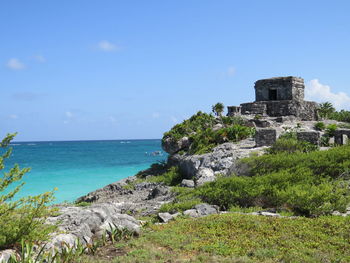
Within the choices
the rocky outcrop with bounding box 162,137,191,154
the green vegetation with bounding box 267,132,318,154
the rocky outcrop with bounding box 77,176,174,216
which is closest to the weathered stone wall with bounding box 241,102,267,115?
the rocky outcrop with bounding box 162,137,191,154

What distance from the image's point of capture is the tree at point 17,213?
7.01m

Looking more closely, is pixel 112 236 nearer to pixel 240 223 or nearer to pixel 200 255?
pixel 200 255

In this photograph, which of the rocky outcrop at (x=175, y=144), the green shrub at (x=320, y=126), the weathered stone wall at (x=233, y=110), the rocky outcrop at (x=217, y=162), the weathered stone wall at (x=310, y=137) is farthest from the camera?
the weathered stone wall at (x=233, y=110)

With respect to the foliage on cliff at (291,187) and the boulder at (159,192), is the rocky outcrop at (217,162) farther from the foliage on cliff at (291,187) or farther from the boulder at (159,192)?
the foliage on cliff at (291,187)

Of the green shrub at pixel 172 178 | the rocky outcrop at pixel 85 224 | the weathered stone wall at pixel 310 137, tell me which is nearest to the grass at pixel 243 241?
the rocky outcrop at pixel 85 224

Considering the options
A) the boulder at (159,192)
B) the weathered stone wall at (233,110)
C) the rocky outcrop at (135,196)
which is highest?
the weathered stone wall at (233,110)

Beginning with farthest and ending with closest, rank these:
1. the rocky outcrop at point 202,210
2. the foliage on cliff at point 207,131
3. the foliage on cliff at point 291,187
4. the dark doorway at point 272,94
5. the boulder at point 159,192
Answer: the dark doorway at point 272,94, the foliage on cliff at point 207,131, the boulder at point 159,192, the rocky outcrop at point 202,210, the foliage on cliff at point 291,187

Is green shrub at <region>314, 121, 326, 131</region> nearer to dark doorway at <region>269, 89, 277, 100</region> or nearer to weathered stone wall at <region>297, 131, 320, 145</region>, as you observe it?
dark doorway at <region>269, 89, 277, 100</region>

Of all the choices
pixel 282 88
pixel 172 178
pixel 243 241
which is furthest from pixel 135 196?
pixel 282 88

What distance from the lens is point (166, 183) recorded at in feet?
69.8

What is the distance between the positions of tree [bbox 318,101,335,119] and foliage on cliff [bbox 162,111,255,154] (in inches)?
498

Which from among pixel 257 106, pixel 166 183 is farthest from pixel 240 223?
pixel 257 106

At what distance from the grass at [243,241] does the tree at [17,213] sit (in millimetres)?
1750

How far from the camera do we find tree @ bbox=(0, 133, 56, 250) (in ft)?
23.0
